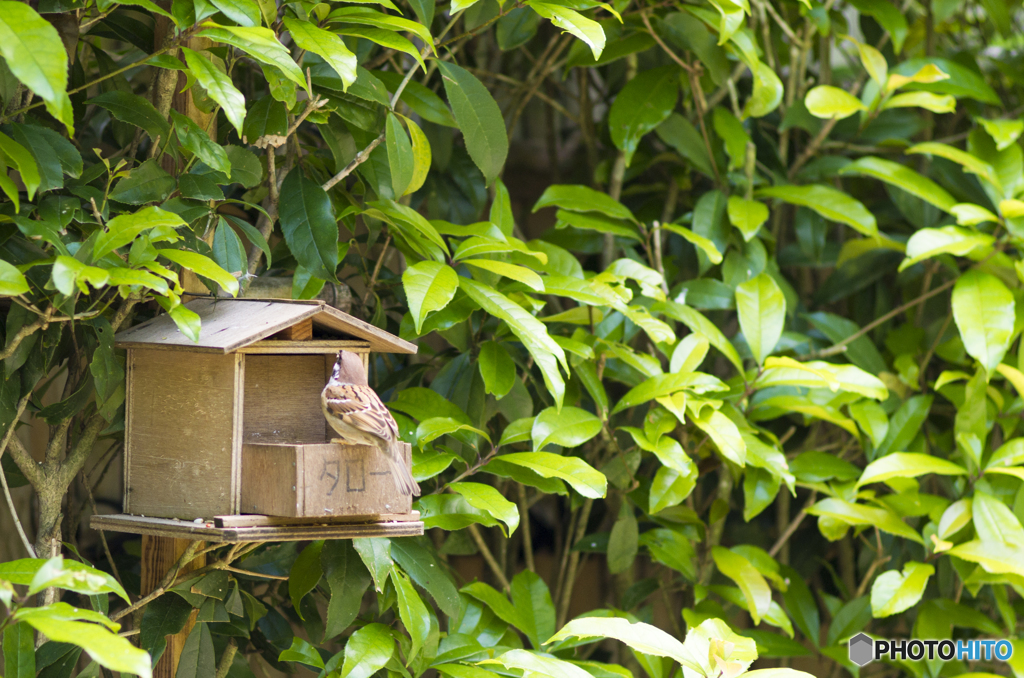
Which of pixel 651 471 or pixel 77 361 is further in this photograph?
pixel 651 471

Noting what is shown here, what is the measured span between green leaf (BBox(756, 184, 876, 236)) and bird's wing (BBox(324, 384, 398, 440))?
1.08 meters

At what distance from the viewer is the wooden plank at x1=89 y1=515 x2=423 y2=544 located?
40.4 inches

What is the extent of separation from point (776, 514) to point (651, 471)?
499 mm

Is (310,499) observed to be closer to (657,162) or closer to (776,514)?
(657,162)

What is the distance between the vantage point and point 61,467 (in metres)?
1.21

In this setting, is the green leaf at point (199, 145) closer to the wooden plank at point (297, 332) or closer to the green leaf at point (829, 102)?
the wooden plank at point (297, 332)

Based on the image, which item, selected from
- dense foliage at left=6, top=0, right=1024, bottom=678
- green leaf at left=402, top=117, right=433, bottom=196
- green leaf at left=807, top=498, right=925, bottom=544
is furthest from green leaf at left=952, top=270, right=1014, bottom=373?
green leaf at left=402, top=117, right=433, bottom=196

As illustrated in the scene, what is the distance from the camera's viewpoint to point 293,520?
1.07 m

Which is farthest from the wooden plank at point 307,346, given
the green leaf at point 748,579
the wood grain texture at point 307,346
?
the green leaf at point 748,579

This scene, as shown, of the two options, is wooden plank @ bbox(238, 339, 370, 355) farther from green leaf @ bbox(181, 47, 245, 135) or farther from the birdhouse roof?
green leaf @ bbox(181, 47, 245, 135)

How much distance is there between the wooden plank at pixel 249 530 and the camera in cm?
103

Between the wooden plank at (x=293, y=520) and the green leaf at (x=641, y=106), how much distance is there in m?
0.92

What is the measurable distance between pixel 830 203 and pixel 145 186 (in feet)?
4.28

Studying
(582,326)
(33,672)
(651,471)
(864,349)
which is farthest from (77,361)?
(864,349)
